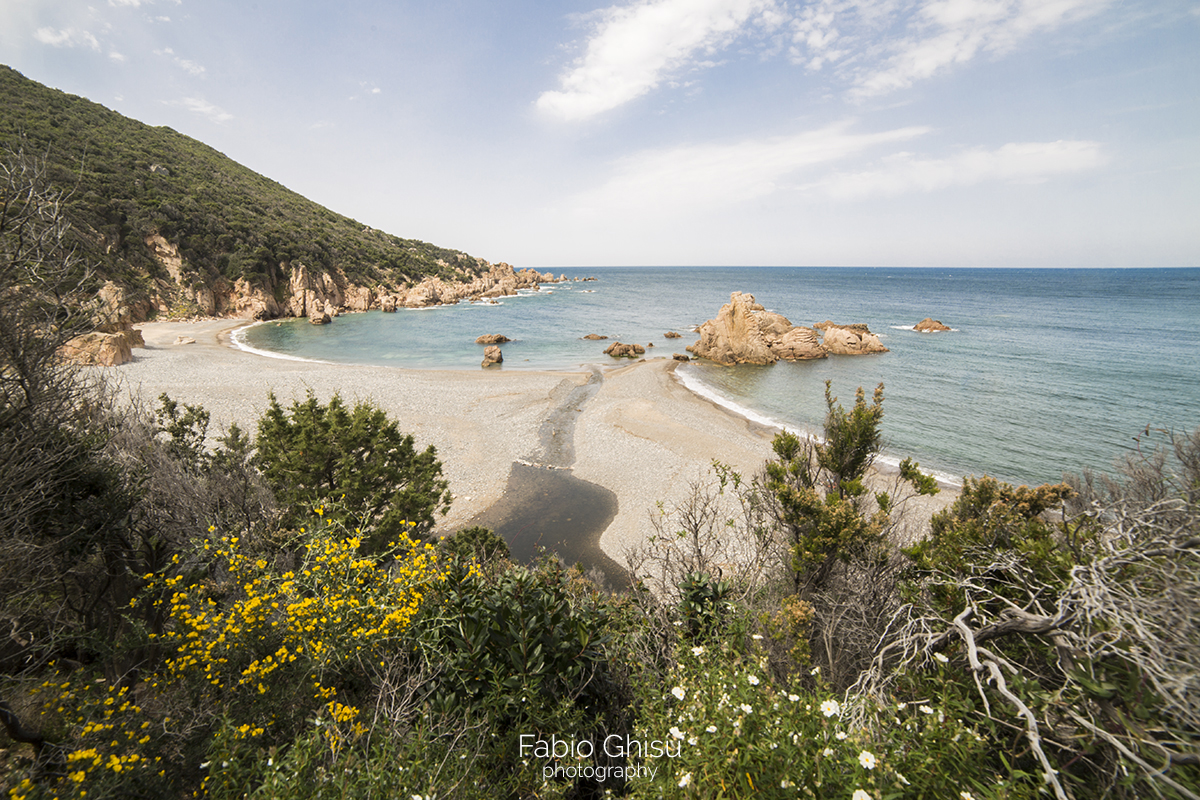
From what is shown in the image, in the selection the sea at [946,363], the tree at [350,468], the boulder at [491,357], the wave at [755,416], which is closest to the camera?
the tree at [350,468]

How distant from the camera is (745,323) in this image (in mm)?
42844

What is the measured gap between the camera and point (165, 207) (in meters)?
51.5

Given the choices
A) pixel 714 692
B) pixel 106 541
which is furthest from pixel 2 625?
pixel 714 692

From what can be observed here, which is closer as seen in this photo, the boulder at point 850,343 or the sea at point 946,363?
the sea at point 946,363

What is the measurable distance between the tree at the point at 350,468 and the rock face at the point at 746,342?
3571cm

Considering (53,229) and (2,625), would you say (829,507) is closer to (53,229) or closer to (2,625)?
(2,625)

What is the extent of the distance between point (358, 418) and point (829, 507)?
34.1 ft

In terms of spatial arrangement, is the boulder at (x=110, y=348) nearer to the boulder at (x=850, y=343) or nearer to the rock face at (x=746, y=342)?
the rock face at (x=746, y=342)

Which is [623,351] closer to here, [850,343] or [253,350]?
[850,343]

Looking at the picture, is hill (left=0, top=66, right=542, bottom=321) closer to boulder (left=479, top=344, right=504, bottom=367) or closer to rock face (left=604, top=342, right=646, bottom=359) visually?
boulder (left=479, top=344, right=504, bottom=367)

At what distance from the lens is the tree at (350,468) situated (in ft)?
33.3

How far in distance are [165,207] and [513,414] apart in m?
54.9

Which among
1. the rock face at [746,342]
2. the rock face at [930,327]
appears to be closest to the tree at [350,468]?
the rock face at [746,342]

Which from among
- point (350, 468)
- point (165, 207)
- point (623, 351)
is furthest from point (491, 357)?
point (165, 207)
